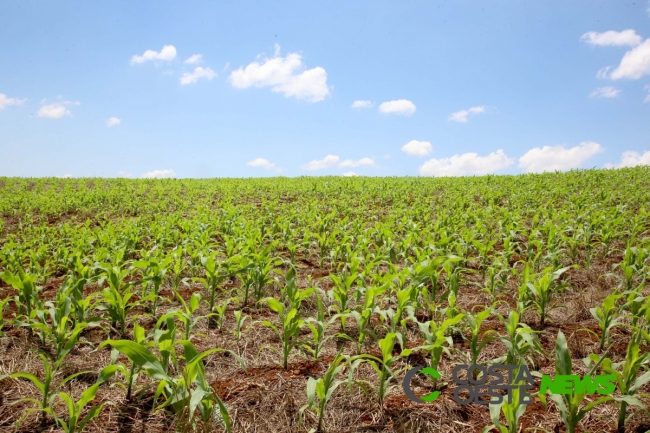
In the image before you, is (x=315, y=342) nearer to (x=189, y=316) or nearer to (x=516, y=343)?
(x=189, y=316)

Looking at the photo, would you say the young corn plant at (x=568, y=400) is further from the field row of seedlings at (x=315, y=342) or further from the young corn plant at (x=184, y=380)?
the young corn plant at (x=184, y=380)

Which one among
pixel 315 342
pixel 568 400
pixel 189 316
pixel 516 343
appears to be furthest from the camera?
pixel 189 316

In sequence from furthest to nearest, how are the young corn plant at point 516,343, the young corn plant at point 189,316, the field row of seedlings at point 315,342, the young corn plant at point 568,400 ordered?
the young corn plant at point 189,316, the young corn plant at point 516,343, the field row of seedlings at point 315,342, the young corn plant at point 568,400

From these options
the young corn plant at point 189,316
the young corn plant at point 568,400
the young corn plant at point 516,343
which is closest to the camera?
the young corn plant at point 568,400

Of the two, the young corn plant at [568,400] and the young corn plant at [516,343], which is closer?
the young corn plant at [568,400]

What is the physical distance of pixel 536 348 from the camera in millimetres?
2662

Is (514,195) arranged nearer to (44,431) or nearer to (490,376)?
(490,376)

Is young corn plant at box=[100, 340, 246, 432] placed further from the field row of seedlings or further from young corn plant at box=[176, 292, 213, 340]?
young corn plant at box=[176, 292, 213, 340]

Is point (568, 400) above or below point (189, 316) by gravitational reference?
below

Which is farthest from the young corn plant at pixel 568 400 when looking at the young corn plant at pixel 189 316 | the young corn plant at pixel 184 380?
the young corn plant at pixel 189 316

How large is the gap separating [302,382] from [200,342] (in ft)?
3.96

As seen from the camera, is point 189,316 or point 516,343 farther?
point 189,316

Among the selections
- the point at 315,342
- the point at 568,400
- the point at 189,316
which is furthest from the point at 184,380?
the point at 568,400

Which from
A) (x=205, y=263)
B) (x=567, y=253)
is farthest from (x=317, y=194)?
(x=205, y=263)
